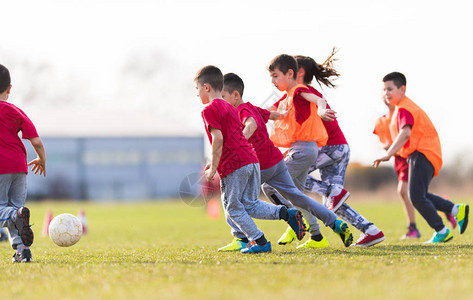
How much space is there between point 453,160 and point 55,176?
108 feet

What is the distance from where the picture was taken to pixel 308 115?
6.81 meters

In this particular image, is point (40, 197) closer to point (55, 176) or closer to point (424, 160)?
point (55, 176)

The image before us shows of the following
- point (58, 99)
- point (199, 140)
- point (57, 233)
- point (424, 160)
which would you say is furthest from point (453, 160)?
point (57, 233)

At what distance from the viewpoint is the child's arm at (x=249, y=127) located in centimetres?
620

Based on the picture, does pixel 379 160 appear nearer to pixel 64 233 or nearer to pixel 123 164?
pixel 64 233

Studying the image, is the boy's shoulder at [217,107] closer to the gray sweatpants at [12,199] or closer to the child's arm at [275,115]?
the child's arm at [275,115]

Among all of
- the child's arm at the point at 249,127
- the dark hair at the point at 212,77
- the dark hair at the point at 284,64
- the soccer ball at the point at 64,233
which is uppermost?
the dark hair at the point at 284,64

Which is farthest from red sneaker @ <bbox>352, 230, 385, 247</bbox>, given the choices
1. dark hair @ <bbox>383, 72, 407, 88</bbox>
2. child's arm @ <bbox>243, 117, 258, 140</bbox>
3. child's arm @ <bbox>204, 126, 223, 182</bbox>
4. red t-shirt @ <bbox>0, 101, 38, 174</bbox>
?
red t-shirt @ <bbox>0, 101, 38, 174</bbox>

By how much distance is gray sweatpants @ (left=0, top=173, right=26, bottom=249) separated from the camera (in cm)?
571

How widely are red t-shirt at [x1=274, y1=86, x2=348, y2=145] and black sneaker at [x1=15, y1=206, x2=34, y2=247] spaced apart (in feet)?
9.61

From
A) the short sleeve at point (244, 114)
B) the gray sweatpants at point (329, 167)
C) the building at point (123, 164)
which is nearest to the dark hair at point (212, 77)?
the short sleeve at point (244, 114)

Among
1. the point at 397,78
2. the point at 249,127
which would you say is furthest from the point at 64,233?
the point at 397,78

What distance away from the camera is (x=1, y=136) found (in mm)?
5766

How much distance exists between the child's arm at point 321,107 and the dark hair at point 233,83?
66cm
